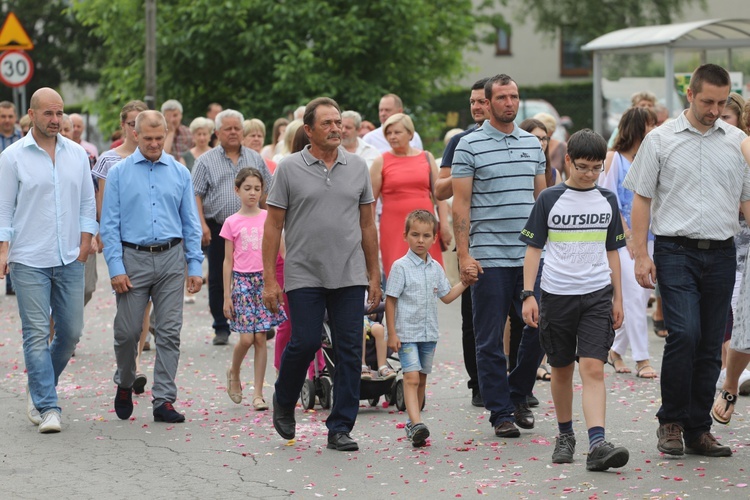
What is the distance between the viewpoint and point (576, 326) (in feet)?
24.6

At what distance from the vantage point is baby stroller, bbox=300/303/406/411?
929 cm

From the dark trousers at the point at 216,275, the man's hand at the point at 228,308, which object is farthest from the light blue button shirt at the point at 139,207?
the dark trousers at the point at 216,275

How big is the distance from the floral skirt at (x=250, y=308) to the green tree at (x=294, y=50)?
1207 cm

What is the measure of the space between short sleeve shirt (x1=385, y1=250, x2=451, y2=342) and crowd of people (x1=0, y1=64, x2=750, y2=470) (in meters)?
0.01

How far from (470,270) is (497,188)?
22.1 inches

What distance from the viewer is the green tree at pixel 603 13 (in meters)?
45.8

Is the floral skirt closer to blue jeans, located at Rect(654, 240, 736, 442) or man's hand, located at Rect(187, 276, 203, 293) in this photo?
man's hand, located at Rect(187, 276, 203, 293)

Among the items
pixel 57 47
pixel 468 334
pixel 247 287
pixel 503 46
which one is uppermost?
pixel 503 46

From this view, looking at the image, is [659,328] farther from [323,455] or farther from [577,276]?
[323,455]

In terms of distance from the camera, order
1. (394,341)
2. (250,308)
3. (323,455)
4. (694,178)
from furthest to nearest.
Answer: (250,308), (394,341), (323,455), (694,178)

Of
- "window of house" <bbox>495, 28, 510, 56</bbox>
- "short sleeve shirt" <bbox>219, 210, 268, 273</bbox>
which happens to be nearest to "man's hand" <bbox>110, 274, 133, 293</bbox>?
"short sleeve shirt" <bbox>219, 210, 268, 273</bbox>

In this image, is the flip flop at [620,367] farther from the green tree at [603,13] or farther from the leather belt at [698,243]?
the green tree at [603,13]

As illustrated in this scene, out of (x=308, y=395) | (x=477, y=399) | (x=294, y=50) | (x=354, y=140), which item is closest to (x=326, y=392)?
(x=308, y=395)

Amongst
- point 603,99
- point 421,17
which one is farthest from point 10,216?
point 421,17
